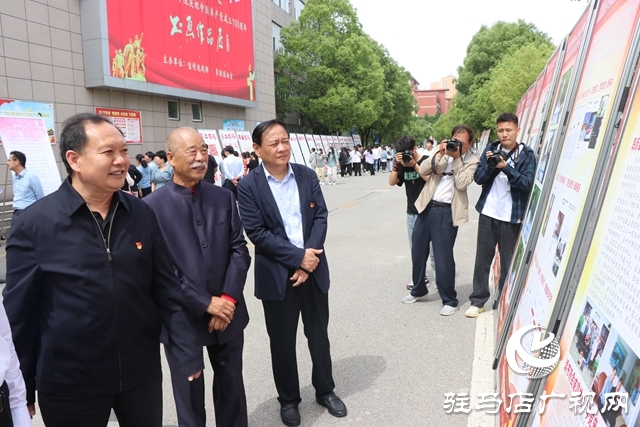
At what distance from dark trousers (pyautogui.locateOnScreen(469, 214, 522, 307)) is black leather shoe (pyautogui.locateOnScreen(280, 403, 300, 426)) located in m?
2.41

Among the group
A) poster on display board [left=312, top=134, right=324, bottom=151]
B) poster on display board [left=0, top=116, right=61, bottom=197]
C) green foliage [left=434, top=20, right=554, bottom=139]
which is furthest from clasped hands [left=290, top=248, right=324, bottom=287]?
green foliage [left=434, top=20, right=554, bottom=139]

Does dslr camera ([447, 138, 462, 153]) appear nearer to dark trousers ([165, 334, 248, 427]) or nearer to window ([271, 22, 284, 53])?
dark trousers ([165, 334, 248, 427])

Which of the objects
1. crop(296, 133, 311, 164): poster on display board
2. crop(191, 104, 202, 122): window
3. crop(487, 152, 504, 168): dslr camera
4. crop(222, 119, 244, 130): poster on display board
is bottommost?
crop(296, 133, 311, 164): poster on display board

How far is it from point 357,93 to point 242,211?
3414 cm

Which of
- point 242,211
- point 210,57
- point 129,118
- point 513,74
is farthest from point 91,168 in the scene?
point 513,74

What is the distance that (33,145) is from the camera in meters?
9.86

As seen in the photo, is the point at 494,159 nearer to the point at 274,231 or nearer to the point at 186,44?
the point at 274,231

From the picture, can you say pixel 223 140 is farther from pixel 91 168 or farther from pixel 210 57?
pixel 91 168

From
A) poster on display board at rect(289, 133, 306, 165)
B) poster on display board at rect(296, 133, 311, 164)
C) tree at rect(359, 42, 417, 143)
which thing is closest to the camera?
poster on display board at rect(289, 133, 306, 165)

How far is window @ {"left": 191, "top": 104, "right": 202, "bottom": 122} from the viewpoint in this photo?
2197cm

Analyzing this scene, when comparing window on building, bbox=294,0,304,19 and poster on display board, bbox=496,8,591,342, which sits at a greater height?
window on building, bbox=294,0,304,19

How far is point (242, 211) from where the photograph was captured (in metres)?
3.22

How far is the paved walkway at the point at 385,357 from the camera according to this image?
10.4 feet

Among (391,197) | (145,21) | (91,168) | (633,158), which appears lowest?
(391,197)
